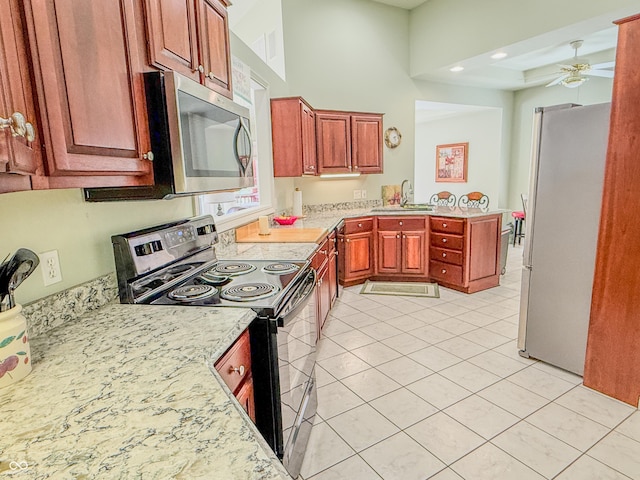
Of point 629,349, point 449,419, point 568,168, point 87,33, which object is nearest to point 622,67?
point 568,168

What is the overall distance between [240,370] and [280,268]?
2.53 feet

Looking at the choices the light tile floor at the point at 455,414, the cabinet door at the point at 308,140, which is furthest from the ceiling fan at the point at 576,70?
the light tile floor at the point at 455,414

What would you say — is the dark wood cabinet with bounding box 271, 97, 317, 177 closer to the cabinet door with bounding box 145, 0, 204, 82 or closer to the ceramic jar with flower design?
the cabinet door with bounding box 145, 0, 204, 82

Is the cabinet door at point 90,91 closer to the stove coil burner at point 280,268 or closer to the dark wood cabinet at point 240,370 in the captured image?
the dark wood cabinet at point 240,370

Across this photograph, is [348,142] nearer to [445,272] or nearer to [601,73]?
[445,272]

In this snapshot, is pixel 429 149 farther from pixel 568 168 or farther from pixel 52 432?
pixel 52 432

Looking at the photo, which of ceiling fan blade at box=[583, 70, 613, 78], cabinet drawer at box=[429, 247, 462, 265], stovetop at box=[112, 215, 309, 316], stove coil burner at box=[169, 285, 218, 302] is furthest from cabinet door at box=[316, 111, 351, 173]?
ceiling fan blade at box=[583, 70, 613, 78]

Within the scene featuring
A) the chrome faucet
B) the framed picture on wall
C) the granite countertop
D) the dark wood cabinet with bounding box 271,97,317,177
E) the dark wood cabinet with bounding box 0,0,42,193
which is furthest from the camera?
the framed picture on wall

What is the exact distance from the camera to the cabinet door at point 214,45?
5.31 feet

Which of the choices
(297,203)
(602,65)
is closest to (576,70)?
(602,65)

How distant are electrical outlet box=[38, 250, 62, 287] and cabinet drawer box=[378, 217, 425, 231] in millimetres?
3559

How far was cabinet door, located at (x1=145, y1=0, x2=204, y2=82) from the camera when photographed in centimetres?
124

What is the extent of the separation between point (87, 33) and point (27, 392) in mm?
920

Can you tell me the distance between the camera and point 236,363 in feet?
3.96
